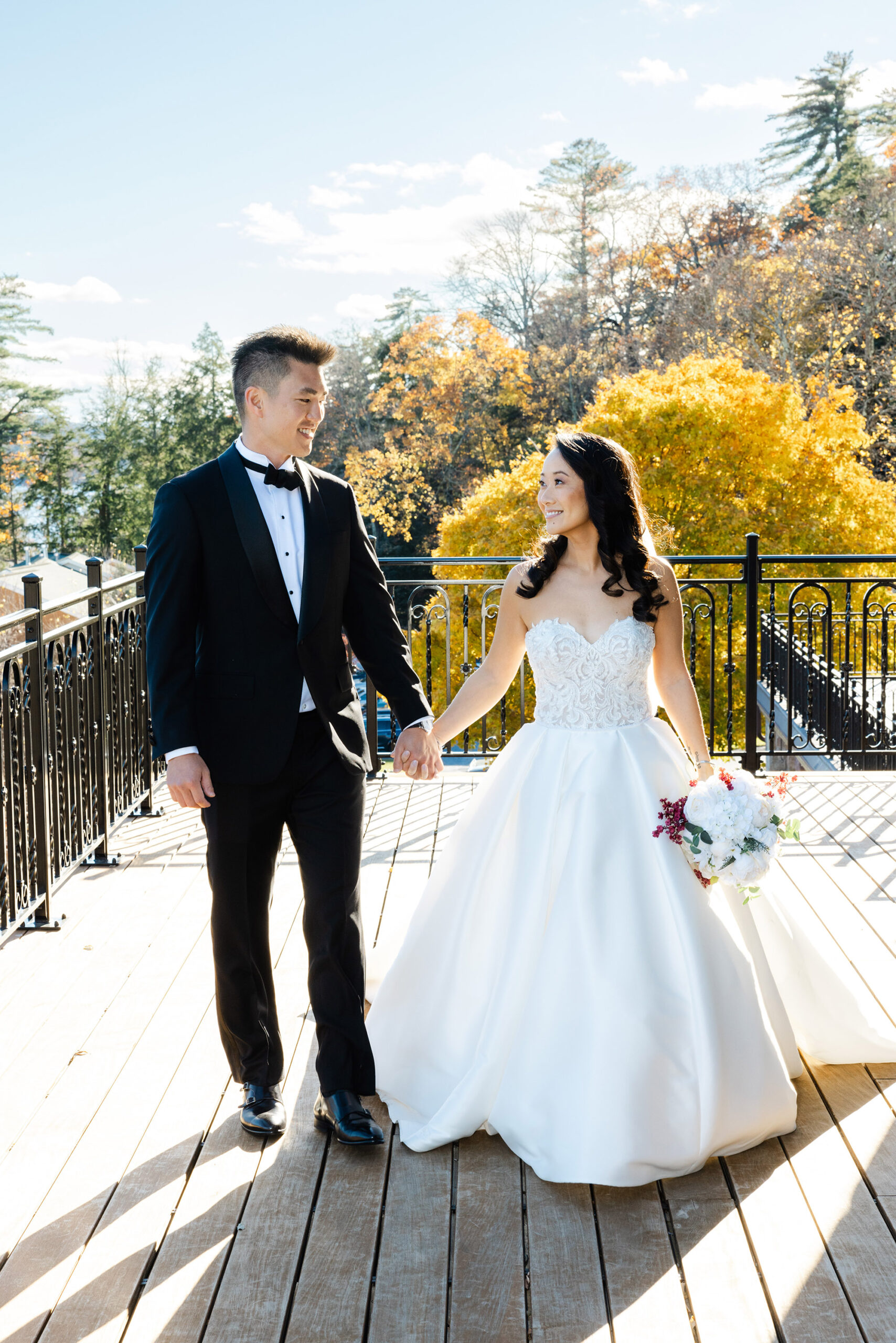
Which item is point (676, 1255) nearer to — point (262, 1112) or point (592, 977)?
point (592, 977)

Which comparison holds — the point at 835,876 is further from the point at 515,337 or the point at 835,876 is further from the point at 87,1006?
the point at 515,337

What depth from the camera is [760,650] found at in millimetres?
13836

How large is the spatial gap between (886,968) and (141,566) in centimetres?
366

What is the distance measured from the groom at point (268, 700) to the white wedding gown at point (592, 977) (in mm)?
212

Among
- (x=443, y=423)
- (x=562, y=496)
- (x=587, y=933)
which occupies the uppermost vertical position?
(x=443, y=423)

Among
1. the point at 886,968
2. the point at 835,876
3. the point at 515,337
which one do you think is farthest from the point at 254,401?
the point at 515,337

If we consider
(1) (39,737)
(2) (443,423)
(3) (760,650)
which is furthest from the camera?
(2) (443,423)

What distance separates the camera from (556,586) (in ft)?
9.50

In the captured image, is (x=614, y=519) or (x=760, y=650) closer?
(x=614, y=519)

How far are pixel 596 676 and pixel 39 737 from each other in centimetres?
201

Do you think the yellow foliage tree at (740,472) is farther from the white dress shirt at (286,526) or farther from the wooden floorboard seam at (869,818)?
the white dress shirt at (286,526)

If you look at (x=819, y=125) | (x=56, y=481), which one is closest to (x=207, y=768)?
(x=819, y=125)

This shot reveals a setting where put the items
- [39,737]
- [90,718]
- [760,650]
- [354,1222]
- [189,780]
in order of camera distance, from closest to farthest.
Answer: [354,1222] → [189,780] → [39,737] → [90,718] → [760,650]

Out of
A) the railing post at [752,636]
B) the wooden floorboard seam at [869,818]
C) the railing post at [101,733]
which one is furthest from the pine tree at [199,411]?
the wooden floorboard seam at [869,818]
